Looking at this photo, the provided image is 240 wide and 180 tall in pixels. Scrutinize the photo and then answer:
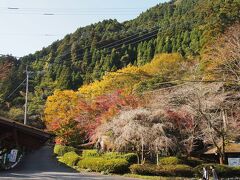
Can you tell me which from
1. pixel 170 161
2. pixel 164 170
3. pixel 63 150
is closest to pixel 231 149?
pixel 170 161

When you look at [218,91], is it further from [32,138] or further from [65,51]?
[65,51]

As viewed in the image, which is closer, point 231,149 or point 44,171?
point 44,171

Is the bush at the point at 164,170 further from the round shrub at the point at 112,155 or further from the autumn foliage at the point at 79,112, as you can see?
the autumn foliage at the point at 79,112

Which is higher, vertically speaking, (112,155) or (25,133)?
(25,133)

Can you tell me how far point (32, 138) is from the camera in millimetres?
7004

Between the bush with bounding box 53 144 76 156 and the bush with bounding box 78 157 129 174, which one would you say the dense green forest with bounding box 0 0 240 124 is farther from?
the bush with bounding box 78 157 129 174

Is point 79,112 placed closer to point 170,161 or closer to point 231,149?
point 170,161

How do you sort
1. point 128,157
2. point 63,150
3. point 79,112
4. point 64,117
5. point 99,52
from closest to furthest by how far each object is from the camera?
point 128,157 < point 63,150 < point 79,112 < point 64,117 < point 99,52

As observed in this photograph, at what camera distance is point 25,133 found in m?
6.93

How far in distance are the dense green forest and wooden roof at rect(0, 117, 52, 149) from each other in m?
44.0

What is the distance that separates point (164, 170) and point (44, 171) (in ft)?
28.7

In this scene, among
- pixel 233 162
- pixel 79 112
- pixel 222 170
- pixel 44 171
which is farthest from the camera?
pixel 79 112

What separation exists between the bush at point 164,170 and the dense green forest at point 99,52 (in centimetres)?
2638

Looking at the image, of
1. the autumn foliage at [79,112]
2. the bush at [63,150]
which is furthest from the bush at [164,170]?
the bush at [63,150]
